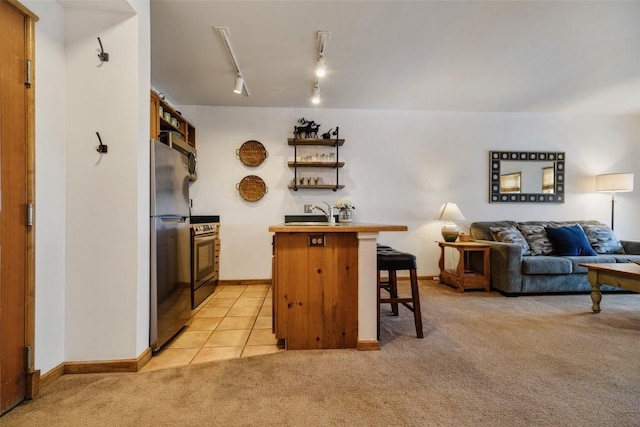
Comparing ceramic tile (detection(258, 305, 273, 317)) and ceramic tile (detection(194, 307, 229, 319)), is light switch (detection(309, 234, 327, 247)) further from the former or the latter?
ceramic tile (detection(194, 307, 229, 319))

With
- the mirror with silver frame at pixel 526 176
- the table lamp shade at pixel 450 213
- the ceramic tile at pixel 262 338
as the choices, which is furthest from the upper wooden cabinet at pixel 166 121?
the mirror with silver frame at pixel 526 176

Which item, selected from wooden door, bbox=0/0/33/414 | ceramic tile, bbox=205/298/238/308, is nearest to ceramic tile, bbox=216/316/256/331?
ceramic tile, bbox=205/298/238/308

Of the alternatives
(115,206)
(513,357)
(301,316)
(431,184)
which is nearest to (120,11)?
(115,206)

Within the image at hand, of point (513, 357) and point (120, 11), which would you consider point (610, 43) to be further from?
point (120, 11)

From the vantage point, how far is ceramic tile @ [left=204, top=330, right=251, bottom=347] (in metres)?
2.06

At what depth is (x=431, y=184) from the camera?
13.8 feet

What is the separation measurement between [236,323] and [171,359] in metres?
0.69

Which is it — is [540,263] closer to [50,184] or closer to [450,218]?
[450,218]

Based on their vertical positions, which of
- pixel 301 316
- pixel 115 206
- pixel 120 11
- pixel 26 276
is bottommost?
pixel 301 316

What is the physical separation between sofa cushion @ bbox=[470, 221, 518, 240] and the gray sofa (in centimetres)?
14

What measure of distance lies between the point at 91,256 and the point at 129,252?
22 centimetres

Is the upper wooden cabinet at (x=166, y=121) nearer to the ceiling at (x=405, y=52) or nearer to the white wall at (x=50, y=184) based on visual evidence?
the ceiling at (x=405, y=52)

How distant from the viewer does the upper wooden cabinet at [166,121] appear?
243 centimetres

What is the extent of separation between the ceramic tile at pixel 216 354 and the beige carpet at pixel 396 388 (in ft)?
0.26
